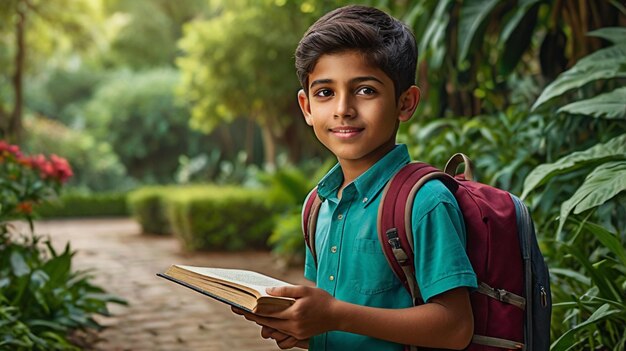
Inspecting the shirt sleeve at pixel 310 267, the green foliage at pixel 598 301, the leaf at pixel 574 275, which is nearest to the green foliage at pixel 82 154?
the leaf at pixel 574 275

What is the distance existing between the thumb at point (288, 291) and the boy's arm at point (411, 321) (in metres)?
0.05

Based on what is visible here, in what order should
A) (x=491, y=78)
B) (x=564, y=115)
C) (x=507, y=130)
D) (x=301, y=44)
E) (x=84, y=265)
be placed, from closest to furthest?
(x=301, y=44) → (x=564, y=115) → (x=507, y=130) → (x=491, y=78) → (x=84, y=265)

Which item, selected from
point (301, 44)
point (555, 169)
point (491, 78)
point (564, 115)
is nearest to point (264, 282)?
point (301, 44)

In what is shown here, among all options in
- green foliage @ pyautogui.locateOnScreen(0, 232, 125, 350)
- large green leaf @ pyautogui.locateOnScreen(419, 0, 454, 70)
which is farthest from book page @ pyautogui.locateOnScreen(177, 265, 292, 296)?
large green leaf @ pyautogui.locateOnScreen(419, 0, 454, 70)

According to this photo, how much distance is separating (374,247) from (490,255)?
21 centimetres

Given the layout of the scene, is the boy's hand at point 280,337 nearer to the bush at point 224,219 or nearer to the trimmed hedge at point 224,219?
the trimmed hedge at point 224,219

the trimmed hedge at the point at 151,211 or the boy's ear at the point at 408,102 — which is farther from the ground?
the trimmed hedge at the point at 151,211

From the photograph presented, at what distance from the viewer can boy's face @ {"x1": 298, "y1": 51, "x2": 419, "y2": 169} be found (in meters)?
1.47

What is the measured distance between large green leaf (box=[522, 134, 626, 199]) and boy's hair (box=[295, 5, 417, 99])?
157 centimetres

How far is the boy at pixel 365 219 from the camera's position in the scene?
137 cm

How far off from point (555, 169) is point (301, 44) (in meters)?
1.71

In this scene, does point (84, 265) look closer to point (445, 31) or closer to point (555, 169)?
point (445, 31)

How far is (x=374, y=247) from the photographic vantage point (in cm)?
147

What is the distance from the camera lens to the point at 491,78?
5387mm
